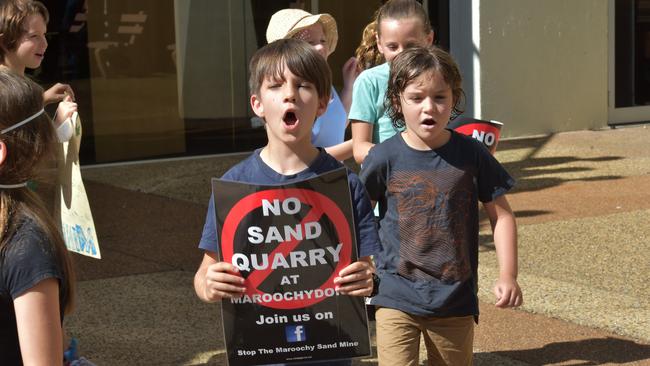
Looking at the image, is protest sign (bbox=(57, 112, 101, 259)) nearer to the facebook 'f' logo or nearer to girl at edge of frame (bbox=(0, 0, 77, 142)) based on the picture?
girl at edge of frame (bbox=(0, 0, 77, 142))

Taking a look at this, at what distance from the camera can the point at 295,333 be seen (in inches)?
127

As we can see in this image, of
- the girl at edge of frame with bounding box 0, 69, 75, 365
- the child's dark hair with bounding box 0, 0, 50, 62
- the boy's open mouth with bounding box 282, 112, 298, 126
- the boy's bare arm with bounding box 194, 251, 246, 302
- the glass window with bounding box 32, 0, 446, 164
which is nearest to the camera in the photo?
the girl at edge of frame with bounding box 0, 69, 75, 365

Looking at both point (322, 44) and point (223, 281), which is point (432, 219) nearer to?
point (223, 281)

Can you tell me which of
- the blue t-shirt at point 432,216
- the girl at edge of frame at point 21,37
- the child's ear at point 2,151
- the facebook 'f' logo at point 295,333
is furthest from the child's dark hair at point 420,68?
the child's ear at point 2,151

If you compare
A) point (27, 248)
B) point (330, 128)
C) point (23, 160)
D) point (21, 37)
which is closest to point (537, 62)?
point (330, 128)

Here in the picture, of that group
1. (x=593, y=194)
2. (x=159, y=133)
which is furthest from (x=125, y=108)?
(x=593, y=194)

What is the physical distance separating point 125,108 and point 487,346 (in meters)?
7.83

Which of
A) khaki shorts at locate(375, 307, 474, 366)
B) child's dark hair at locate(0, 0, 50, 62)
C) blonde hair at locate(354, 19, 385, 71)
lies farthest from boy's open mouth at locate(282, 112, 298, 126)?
blonde hair at locate(354, 19, 385, 71)

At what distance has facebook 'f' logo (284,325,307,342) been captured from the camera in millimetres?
3213

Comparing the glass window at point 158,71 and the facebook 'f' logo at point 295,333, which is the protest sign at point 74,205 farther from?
the glass window at point 158,71

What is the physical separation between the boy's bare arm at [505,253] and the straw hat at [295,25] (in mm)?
1339

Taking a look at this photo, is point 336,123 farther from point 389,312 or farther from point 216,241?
point 216,241

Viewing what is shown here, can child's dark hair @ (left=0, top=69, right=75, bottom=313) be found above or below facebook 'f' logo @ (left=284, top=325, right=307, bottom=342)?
above

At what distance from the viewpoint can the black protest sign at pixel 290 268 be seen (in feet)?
10.4
